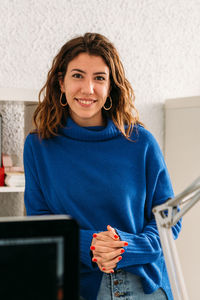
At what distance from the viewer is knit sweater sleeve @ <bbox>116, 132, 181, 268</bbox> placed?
3.51 ft

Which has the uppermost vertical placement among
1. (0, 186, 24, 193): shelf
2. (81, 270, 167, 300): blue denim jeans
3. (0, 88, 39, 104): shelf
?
(0, 88, 39, 104): shelf

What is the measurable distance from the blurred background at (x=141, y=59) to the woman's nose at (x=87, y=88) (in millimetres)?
455

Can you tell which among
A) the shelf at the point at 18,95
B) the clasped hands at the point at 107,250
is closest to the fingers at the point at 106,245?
the clasped hands at the point at 107,250

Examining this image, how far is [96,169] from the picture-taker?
3.88ft

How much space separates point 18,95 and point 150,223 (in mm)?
620

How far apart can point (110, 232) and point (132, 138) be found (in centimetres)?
34

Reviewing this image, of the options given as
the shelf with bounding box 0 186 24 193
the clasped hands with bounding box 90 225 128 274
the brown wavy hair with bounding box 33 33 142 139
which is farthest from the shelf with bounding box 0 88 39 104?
the clasped hands with bounding box 90 225 128 274

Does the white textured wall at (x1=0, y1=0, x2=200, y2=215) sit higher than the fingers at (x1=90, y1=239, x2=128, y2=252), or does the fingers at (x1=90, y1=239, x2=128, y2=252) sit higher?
the white textured wall at (x1=0, y1=0, x2=200, y2=215)

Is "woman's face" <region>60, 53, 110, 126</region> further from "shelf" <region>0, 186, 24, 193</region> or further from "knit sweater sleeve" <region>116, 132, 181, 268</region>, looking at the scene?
"shelf" <region>0, 186, 24, 193</region>

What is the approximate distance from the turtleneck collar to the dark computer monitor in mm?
817

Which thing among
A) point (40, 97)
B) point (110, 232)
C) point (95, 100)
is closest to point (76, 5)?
point (40, 97)

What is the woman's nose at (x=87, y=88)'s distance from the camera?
1142 mm

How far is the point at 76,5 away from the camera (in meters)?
1.68

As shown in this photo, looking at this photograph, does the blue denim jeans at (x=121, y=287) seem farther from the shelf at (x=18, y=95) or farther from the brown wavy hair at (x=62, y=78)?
the shelf at (x=18, y=95)
